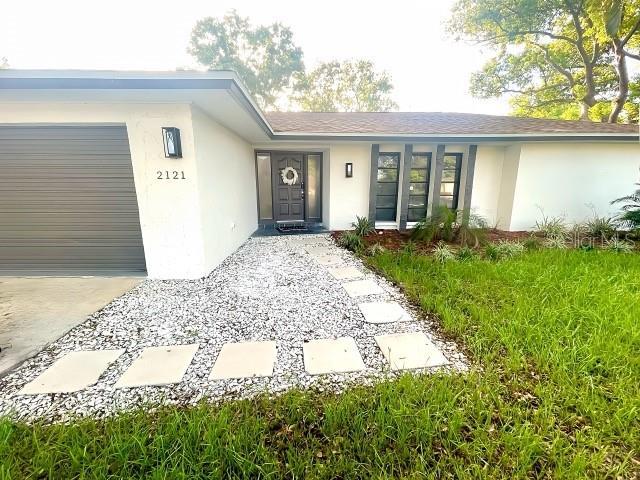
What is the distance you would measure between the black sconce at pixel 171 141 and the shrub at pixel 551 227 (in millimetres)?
7892

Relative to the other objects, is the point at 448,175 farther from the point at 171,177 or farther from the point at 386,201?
the point at 171,177

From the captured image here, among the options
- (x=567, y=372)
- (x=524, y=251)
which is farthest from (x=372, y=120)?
(x=567, y=372)

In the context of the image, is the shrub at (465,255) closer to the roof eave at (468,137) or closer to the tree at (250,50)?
the roof eave at (468,137)

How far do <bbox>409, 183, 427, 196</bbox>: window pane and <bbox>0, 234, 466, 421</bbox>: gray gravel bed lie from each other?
13.9 ft

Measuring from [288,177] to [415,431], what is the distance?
7246 mm

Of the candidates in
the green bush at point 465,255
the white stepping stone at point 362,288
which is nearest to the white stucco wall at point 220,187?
the white stepping stone at point 362,288

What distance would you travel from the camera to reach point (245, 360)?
2219 mm

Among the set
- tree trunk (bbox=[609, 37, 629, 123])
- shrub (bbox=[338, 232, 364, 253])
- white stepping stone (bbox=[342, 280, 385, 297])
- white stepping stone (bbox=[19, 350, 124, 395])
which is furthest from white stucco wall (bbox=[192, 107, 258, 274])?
tree trunk (bbox=[609, 37, 629, 123])

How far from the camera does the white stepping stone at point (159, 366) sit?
1988 mm

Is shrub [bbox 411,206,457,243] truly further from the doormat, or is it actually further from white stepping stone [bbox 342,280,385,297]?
the doormat

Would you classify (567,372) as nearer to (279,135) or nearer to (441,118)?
(279,135)

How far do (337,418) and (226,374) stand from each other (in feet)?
3.14

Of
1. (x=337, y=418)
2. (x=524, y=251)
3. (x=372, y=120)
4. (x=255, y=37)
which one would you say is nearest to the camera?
(x=337, y=418)

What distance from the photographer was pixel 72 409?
5.66 ft
